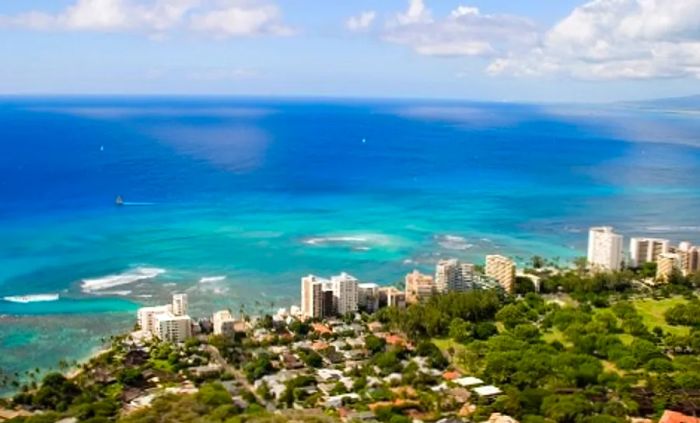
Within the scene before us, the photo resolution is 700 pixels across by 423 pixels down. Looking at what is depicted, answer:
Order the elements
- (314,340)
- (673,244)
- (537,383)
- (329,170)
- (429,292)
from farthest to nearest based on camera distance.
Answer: (329,170), (673,244), (429,292), (314,340), (537,383)

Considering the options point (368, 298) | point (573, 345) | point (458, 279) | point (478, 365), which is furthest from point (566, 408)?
point (458, 279)

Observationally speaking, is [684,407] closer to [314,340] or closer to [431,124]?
[314,340]

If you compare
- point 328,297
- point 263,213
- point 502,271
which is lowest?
point 328,297

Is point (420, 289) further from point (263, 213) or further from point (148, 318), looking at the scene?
point (263, 213)

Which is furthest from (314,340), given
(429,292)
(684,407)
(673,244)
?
(673,244)

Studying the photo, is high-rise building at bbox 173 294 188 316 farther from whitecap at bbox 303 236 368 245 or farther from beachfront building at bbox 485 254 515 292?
beachfront building at bbox 485 254 515 292

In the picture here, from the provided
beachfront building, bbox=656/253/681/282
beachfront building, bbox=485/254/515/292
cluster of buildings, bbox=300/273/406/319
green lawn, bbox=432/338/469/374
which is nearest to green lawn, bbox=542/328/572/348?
green lawn, bbox=432/338/469/374

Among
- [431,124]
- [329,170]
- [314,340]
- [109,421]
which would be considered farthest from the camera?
[431,124]
